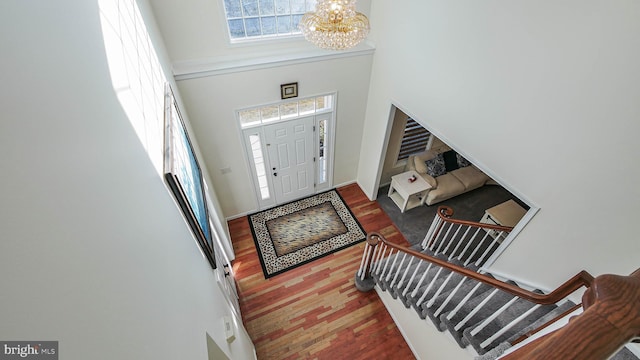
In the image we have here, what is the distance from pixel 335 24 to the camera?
212 centimetres

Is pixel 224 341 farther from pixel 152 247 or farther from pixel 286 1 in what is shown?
pixel 286 1

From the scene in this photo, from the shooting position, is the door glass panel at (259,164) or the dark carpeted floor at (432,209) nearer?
the door glass panel at (259,164)

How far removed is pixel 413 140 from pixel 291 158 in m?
2.46

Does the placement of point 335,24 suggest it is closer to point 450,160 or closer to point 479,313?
point 479,313

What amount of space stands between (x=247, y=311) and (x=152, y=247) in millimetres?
2829

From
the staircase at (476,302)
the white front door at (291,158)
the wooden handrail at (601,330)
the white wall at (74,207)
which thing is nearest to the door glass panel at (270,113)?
the white front door at (291,158)

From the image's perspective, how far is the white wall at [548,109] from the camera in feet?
5.51

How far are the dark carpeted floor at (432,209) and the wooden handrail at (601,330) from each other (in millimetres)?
4070

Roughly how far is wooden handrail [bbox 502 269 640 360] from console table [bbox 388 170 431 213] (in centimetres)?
428

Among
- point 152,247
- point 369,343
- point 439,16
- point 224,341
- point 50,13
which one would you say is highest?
point 50,13

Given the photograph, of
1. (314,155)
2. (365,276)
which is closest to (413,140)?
(314,155)

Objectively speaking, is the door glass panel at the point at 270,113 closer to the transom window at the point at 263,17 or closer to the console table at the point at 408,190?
the transom window at the point at 263,17

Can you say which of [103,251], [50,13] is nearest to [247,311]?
[103,251]

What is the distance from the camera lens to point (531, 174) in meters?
2.26
